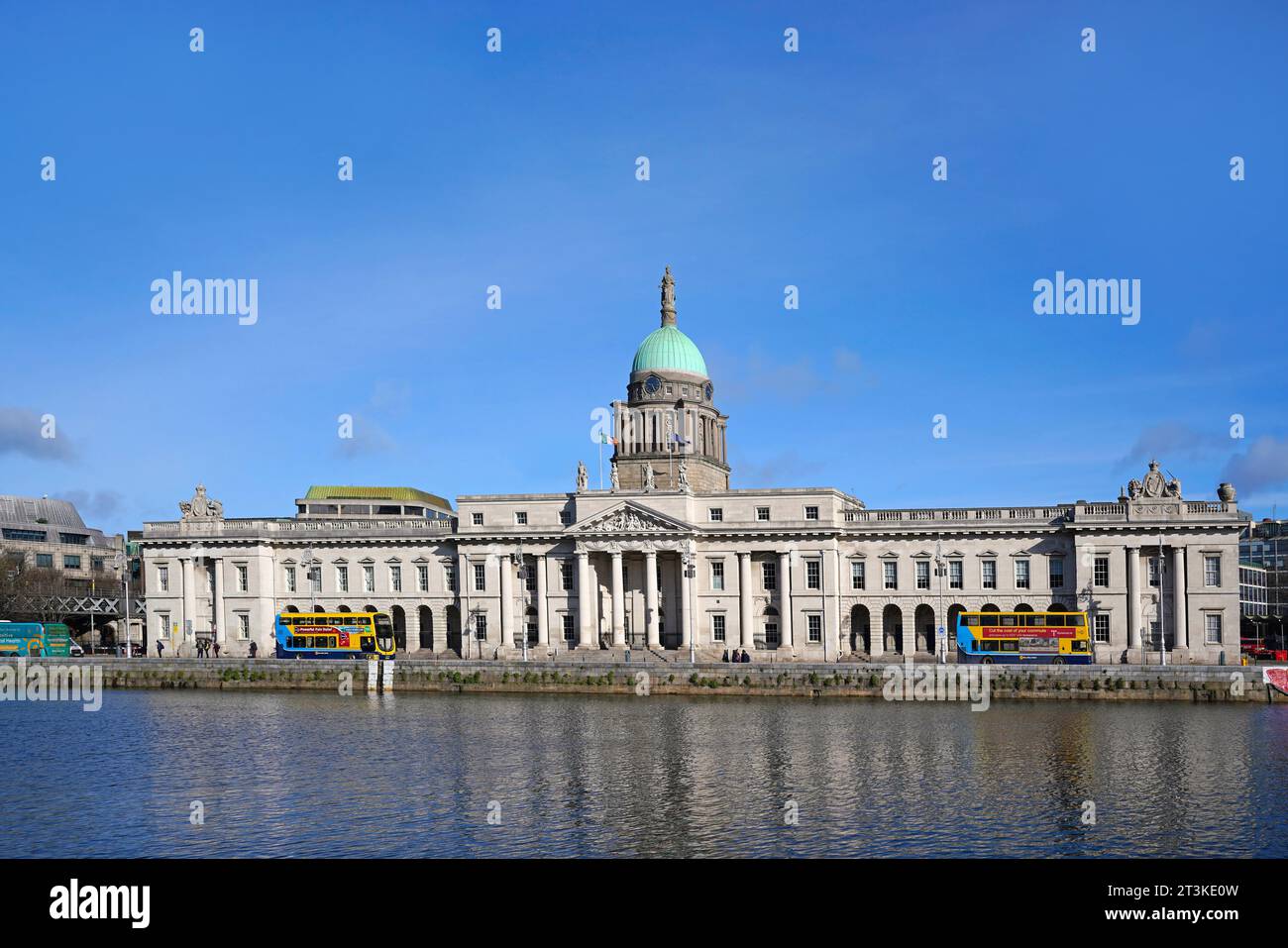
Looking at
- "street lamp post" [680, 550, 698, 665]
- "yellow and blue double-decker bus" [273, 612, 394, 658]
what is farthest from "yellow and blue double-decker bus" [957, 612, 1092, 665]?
"yellow and blue double-decker bus" [273, 612, 394, 658]

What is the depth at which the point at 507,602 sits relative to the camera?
94.8 metres

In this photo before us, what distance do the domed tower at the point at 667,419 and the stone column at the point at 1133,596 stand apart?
32124mm

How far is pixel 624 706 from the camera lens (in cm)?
6656

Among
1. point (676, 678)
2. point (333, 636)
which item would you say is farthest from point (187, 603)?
point (676, 678)

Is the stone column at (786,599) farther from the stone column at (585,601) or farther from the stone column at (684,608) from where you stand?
the stone column at (585,601)

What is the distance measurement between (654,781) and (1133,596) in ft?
169

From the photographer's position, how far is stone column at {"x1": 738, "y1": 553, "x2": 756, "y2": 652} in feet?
298

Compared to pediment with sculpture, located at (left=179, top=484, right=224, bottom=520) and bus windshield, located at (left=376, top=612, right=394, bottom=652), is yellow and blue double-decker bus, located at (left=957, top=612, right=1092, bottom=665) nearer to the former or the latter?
bus windshield, located at (left=376, top=612, right=394, bottom=652)

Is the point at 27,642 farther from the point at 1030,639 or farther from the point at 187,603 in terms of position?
the point at 1030,639

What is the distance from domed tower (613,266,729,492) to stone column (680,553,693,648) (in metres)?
7.96
